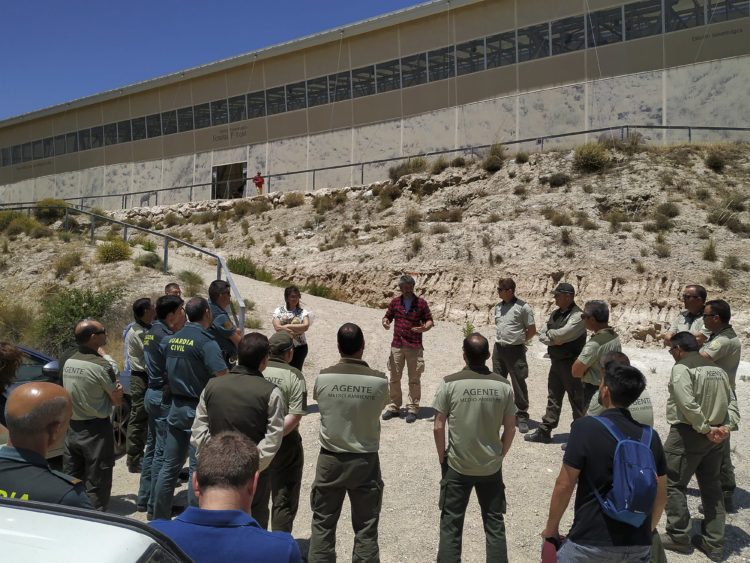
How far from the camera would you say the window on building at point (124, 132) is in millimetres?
37000

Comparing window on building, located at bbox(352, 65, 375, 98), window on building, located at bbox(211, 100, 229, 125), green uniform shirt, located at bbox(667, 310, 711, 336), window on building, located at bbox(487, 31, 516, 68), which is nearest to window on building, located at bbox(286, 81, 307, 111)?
window on building, located at bbox(352, 65, 375, 98)

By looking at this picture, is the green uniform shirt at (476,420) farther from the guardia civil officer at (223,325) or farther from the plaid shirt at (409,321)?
the plaid shirt at (409,321)

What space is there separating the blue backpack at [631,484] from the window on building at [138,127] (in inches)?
1531

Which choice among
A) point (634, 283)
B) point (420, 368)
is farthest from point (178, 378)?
point (634, 283)

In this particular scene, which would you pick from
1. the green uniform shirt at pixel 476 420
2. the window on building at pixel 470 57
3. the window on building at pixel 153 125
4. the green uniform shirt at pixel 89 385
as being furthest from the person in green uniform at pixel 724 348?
the window on building at pixel 153 125

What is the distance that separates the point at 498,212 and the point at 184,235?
16.0 metres

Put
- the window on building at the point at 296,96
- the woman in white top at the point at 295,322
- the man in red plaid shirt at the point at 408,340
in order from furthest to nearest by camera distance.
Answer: the window on building at the point at 296,96
the man in red plaid shirt at the point at 408,340
the woman in white top at the point at 295,322

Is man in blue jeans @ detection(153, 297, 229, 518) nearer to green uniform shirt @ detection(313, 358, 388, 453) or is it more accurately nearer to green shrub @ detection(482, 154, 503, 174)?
green uniform shirt @ detection(313, 358, 388, 453)

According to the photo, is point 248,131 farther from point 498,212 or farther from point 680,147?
point 680,147

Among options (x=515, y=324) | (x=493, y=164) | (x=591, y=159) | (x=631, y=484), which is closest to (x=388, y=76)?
(x=493, y=164)

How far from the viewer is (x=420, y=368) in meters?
8.02

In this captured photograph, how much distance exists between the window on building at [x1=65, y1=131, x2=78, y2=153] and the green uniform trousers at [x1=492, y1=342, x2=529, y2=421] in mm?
40993

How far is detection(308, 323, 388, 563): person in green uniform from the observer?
12.9 feet

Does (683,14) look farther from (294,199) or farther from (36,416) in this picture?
(36,416)
